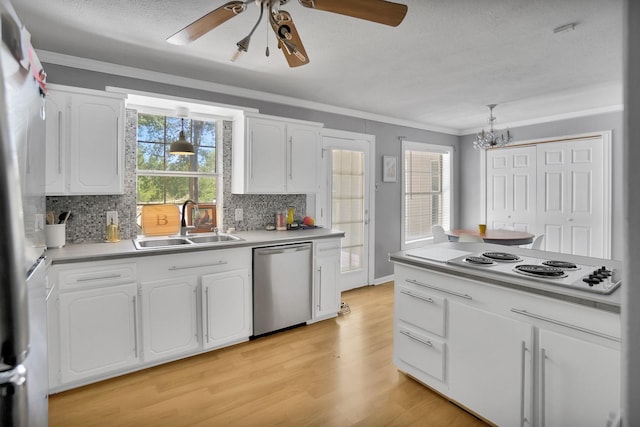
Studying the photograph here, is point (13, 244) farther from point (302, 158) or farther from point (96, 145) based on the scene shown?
point (302, 158)

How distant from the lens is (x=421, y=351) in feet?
7.29

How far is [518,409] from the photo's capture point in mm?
1694

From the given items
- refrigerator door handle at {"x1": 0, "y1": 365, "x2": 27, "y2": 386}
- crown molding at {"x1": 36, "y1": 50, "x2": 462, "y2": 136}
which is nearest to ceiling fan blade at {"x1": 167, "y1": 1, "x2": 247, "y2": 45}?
crown molding at {"x1": 36, "y1": 50, "x2": 462, "y2": 136}

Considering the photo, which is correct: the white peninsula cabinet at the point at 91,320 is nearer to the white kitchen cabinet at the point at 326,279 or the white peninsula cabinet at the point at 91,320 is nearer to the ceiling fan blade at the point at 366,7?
the white kitchen cabinet at the point at 326,279

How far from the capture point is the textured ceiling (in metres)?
2.05

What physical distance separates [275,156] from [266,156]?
0.11 meters

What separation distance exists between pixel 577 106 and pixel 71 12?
17.9 ft

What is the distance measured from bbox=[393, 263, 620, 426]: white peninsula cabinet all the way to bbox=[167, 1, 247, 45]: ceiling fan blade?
6.03 feet

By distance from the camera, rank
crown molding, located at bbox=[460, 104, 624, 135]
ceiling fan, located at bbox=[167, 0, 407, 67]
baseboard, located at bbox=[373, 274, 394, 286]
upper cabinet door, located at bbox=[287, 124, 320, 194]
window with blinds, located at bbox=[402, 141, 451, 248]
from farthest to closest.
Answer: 1. window with blinds, located at bbox=[402, 141, 451, 248]
2. baseboard, located at bbox=[373, 274, 394, 286]
3. crown molding, located at bbox=[460, 104, 624, 135]
4. upper cabinet door, located at bbox=[287, 124, 320, 194]
5. ceiling fan, located at bbox=[167, 0, 407, 67]

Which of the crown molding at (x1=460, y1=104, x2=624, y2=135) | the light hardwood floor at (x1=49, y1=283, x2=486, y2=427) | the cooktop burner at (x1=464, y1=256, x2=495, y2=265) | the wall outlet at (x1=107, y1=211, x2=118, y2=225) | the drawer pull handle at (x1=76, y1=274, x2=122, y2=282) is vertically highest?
the crown molding at (x1=460, y1=104, x2=624, y2=135)

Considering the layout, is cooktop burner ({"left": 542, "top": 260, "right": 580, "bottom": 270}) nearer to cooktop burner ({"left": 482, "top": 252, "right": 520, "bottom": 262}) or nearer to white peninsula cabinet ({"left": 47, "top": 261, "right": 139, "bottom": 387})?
cooktop burner ({"left": 482, "top": 252, "right": 520, "bottom": 262})

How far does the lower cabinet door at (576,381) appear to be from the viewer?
4.60 ft

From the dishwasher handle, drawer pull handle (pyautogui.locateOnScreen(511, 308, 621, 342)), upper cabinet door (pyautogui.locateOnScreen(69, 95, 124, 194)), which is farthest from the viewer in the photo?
the dishwasher handle

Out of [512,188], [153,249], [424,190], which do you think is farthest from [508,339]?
[512,188]
